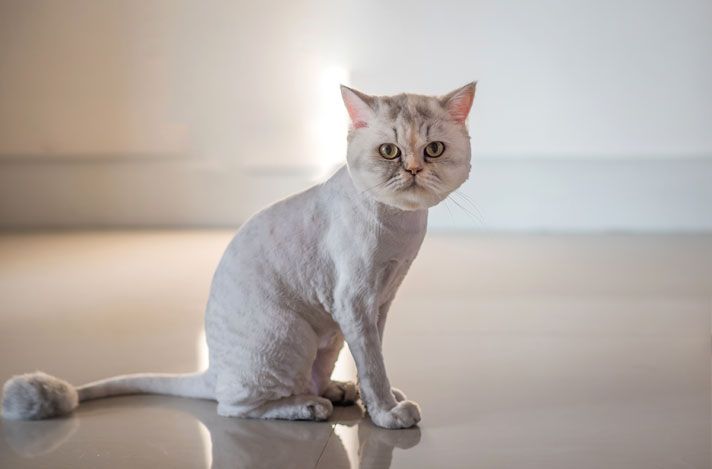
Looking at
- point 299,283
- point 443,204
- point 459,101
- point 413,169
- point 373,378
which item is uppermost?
point 459,101

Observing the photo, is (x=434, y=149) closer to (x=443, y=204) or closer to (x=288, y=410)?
(x=288, y=410)

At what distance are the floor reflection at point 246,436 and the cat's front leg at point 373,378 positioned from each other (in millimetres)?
21

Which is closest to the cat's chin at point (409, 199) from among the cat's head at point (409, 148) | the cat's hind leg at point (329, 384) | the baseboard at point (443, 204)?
the cat's head at point (409, 148)

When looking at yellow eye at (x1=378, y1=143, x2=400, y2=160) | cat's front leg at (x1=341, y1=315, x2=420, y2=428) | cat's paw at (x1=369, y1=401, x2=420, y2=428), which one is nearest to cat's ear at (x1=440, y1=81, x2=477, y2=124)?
yellow eye at (x1=378, y1=143, x2=400, y2=160)

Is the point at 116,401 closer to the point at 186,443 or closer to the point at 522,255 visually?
the point at 186,443

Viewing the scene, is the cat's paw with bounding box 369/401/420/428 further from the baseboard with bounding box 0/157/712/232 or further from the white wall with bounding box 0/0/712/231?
the white wall with bounding box 0/0/712/231

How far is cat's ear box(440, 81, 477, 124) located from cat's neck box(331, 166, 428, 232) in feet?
0.57

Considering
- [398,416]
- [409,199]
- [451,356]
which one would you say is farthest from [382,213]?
[451,356]

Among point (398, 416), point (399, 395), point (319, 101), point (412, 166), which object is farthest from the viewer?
point (319, 101)

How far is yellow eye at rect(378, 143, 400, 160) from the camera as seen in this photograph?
1.58 metres

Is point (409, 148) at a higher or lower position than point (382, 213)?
higher

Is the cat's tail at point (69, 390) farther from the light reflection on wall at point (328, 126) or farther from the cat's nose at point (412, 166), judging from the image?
the light reflection on wall at point (328, 126)

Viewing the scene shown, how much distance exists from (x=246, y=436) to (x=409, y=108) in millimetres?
600

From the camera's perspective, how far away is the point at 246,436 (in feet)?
5.39
